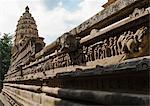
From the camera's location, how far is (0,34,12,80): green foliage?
32.9 meters

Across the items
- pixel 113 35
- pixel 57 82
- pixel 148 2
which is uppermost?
pixel 148 2

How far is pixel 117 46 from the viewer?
327 centimetres

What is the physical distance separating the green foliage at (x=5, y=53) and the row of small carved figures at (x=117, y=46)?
28892 millimetres

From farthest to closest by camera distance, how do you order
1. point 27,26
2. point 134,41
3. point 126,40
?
point 27,26 → point 126,40 → point 134,41

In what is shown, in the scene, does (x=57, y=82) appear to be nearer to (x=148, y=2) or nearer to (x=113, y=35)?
(x=113, y=35)

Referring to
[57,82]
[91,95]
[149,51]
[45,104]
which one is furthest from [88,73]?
[45,104]

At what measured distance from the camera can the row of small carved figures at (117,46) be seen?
289cm

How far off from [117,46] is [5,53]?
108ft

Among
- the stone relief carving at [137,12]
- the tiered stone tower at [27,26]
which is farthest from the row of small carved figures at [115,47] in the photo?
the tiered stone tower at [27,26]

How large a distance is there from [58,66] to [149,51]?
3093mm

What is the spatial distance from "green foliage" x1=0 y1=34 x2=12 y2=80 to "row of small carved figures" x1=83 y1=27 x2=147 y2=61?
94.8 feet

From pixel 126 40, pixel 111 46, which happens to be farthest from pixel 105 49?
pixel 126 40

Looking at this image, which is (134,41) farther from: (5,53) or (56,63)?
(5,53)

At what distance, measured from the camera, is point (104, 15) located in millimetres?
3566
